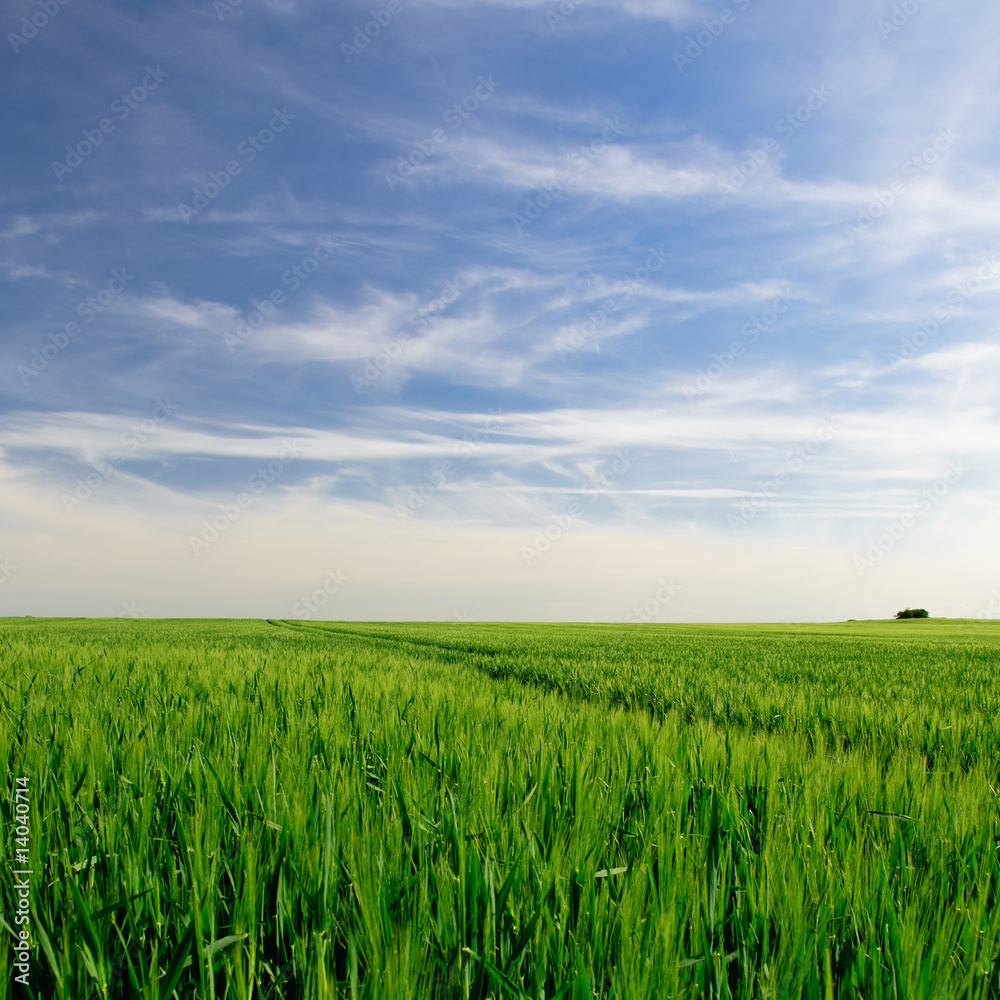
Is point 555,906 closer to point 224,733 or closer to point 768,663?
point 224,733

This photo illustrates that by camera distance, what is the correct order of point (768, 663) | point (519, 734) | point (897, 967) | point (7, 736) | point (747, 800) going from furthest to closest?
point (768, 663) → point (519, 734) → point (7, 736) → point (747, 800) → point (897, 967)

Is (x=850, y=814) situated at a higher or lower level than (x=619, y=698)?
higher

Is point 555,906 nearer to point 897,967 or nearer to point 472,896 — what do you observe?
point 472,896

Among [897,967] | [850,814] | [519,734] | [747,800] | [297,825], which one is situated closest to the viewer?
[897,967]

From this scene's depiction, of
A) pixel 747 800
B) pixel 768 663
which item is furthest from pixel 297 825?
pixel 768 663

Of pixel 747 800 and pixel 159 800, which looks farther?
pixel 747 800

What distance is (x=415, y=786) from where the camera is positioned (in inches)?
83.8

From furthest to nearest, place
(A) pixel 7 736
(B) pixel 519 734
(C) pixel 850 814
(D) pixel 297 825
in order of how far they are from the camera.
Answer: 1. (B) pixel 519 734
2. (A) pixel 7 736
3. (C) pixel 850 814
4. (D) pixel 297 825

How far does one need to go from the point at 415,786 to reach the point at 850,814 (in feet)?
4.95

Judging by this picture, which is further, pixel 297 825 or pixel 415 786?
pixel 415 786

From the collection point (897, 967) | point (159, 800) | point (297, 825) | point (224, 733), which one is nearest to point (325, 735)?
point (224, 733)

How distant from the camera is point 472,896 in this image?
1430 millimetres

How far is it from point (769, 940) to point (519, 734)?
189 centimetres

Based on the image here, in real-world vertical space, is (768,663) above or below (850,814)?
below
